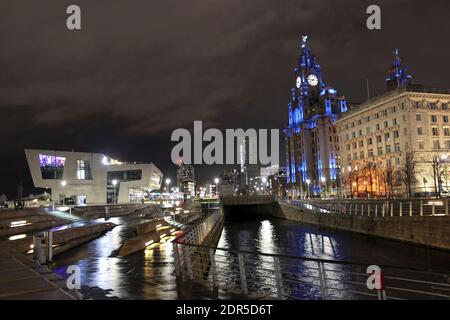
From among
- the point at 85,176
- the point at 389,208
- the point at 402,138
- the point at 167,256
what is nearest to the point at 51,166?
the point at 85,176

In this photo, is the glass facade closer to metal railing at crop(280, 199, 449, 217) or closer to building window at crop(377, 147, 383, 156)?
metal railing at crop(280, 199, 449, 217)

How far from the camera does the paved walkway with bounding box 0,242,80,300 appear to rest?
9.60m

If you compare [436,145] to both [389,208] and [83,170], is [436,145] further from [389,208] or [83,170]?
[83,170]

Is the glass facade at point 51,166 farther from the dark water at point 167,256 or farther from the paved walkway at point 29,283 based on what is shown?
the paved walkway at point 29,283

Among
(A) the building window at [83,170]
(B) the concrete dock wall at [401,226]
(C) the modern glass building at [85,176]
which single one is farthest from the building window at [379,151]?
(A) the building window at [83,170]

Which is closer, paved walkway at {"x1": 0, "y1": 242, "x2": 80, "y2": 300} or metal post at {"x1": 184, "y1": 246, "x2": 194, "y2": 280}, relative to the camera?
paved walkway at {"x1": 0, "y1": 242, "x2": 80, "y2": 300}

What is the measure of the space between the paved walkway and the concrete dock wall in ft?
104

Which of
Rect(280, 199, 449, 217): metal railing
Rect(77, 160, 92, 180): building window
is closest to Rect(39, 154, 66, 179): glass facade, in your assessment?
Rect(77, 160, 92, 180): building window

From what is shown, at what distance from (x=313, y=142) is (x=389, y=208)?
129918 millimetres

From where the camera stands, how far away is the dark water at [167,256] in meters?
12.4

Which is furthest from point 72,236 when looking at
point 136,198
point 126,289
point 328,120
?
point 328,120

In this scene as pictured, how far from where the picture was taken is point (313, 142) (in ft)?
580

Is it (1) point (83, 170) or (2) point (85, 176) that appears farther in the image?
(2) point (85, 176)

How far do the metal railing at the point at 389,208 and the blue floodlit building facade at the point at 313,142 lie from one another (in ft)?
269
